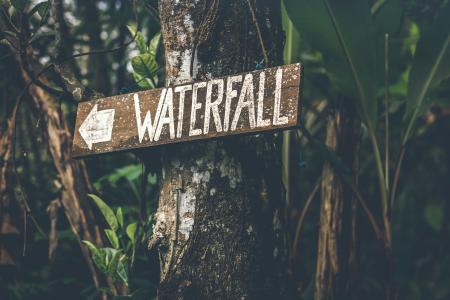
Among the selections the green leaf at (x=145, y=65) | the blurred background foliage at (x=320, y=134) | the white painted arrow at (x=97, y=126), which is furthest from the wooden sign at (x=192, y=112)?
the green leaf at (x=145, y=65)

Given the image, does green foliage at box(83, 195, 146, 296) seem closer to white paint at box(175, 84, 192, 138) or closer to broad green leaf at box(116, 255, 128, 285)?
broad green leaf at box(116, 255, 128, 285)

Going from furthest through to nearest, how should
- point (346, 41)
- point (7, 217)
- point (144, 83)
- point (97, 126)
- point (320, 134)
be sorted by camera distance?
point (320, 134), point (7, 217), point (346, 41), point (144, 83), point (97, 126)

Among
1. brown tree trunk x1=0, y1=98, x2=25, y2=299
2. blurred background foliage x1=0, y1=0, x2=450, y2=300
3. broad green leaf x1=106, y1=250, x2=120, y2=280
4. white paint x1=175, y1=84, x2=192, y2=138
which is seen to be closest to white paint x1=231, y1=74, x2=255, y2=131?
white paint x1=175, y1=84, x2=192, y2=138

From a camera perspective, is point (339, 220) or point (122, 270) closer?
point (122, 270)

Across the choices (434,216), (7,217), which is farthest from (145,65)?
(434,216)

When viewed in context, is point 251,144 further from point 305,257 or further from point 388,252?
point 305,257

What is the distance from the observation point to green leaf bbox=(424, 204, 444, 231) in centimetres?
321

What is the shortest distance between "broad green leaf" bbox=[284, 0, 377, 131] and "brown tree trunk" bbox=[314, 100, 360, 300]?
18 centimetres

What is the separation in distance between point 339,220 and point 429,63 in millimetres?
538

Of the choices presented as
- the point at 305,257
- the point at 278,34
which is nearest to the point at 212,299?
the point at 278,34

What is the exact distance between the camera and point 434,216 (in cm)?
323

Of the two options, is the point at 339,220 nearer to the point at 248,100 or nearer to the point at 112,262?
the point at 112,262

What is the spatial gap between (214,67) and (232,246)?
0.36 m

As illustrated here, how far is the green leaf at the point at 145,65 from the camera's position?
65.6 inches
